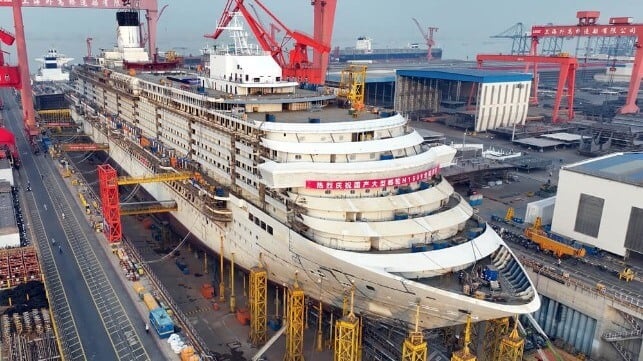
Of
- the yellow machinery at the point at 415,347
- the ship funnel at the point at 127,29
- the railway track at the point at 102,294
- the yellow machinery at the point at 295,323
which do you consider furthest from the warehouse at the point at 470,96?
the yellow machinery at the point at 415,347

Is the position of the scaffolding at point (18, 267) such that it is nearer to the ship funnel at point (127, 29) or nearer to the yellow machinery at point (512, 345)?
the yellow machinery at point (512, 345)

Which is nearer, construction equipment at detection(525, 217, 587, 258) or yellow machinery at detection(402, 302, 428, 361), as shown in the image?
yellow machinery at detection(402, 302, 428, 361)

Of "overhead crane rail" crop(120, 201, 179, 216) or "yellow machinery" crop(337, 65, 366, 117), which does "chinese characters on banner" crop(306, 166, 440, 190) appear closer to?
"yellow machinery" crop(337, 65, 366, 117)

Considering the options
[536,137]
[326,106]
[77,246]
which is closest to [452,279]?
[326,106]

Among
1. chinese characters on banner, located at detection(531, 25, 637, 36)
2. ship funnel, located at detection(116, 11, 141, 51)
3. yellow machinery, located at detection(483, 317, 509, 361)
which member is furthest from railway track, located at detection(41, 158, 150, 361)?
chinese characters on banner, located at detection(531, 25, 637, 36)

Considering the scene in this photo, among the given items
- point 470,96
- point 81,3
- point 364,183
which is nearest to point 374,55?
point 470,96
